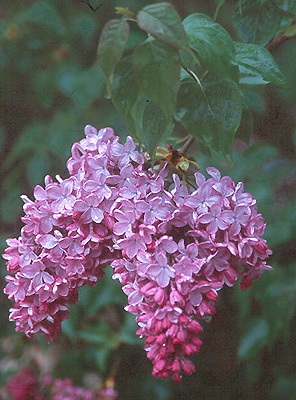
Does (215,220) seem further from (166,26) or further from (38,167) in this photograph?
(38,167)

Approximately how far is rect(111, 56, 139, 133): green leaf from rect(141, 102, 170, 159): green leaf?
36 mm

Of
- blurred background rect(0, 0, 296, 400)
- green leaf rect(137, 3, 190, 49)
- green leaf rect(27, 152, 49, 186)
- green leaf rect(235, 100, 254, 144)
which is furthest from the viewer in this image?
green leaf rect(27, 152, 49, 186)

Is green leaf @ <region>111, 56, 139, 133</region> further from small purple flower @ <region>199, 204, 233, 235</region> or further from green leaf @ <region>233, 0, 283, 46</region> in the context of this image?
green leaf @ <region>233, 0, 283, 46</region>

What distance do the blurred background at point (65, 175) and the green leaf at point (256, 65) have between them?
0.44 metres

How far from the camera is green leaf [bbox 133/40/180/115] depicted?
0.50 m

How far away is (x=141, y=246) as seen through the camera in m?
0.56

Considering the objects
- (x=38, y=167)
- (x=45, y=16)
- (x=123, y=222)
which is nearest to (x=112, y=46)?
(x=123, y=222)

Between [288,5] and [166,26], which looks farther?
[288,5]

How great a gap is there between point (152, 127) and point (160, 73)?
0.32 feet

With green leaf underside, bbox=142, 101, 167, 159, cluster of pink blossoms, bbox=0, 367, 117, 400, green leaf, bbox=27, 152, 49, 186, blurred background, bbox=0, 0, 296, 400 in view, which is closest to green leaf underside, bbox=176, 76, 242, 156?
green leaf underside, bbox=142, 101, 167, 159

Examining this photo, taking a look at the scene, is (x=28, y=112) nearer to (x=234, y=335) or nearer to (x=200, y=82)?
(x=234, y=335)

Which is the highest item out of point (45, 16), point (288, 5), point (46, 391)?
point (288, 5)

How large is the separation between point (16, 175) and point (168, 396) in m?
0.64

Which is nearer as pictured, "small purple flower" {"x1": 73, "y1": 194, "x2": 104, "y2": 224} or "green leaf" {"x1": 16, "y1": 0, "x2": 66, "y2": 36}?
"small purple flower" {"x1": 73, "y1": 194, "x2": 104, "y2": 224}
